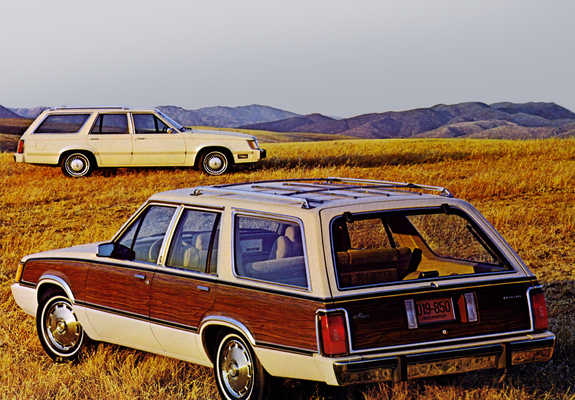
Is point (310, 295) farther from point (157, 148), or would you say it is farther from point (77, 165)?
point (77, 165)

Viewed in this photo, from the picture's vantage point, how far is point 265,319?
4484 mm

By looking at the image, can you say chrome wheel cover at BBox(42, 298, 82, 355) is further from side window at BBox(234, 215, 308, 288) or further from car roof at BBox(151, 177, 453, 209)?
side window at BBox(234, 215, 308, 288)

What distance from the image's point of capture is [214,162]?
1861cm

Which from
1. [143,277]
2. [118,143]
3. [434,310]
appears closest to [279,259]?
[434,310]

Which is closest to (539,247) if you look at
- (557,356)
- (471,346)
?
(557,356)

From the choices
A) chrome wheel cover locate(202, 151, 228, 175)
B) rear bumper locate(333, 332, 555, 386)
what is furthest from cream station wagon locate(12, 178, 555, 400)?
chrome wheel cover locate(202, 151, 228, 175)

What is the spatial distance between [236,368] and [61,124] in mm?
14982

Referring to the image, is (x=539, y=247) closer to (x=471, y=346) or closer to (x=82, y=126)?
(x=471, y=346)

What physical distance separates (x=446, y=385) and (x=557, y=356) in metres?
1.26

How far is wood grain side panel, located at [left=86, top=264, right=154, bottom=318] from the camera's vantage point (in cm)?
542

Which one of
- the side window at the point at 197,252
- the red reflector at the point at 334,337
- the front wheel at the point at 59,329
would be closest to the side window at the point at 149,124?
the front wheel at the point at 59,329

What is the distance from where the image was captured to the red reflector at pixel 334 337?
4117mm

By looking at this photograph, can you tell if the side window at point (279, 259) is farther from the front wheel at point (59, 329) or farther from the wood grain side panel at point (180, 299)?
the front wheel at point (59, 329)

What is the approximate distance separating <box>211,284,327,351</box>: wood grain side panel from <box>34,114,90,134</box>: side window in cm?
1468
